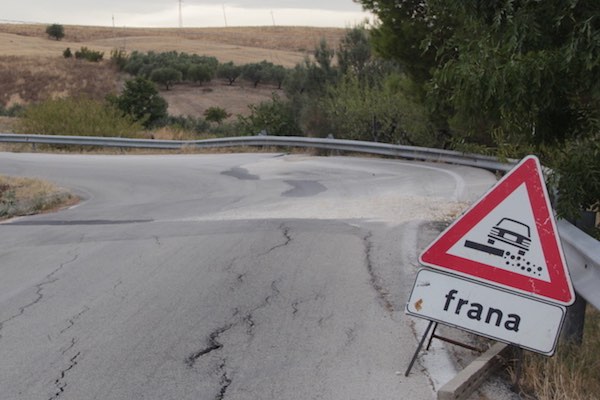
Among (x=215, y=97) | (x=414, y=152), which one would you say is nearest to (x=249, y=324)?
(x=414, y=152)

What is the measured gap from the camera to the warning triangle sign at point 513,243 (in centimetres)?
446

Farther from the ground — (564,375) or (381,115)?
(564,375)

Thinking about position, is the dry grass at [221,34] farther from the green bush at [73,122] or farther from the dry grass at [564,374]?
the dry grass at [564,374]

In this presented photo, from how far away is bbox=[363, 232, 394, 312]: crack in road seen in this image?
632 centimetres

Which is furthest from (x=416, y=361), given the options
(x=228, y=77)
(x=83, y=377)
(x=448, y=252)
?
(x=228, y=77)

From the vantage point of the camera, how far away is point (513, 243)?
459cm

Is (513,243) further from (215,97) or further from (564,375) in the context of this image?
(215,97)

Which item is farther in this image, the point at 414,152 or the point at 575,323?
the point at 414,152

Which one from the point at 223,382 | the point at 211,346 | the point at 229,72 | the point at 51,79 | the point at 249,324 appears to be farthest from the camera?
the point at 229,72

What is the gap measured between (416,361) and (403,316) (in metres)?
0.96

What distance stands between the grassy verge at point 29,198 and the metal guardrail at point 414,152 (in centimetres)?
811

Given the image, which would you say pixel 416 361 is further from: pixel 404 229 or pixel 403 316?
pixel 404 229

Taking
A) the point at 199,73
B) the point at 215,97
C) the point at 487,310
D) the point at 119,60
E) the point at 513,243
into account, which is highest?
the point at 513,243

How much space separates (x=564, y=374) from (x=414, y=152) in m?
13.9
